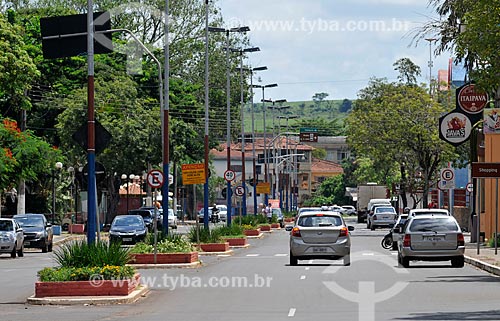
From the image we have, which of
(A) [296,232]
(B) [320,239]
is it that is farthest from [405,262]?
(A) [296,232]

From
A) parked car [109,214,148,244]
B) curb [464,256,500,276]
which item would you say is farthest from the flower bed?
curb [464,256,500,276]

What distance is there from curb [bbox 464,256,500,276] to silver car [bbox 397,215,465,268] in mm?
880

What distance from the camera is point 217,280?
28.1 metres

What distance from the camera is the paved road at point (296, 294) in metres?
19.4

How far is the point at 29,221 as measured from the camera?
48125 millimetres

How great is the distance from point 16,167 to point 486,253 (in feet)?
68.9

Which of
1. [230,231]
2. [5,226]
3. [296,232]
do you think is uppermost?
[296,232]

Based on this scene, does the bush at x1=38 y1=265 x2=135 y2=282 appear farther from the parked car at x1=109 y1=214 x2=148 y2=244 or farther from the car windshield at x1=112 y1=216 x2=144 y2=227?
the car windshield at x1=112 y1=216 x2=144 y2=227

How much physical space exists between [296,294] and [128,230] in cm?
2596

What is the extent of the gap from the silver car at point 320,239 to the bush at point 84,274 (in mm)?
11254

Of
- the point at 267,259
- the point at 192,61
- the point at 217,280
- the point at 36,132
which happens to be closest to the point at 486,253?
the point at 267,259

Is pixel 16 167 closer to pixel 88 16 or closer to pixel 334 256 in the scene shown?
pixel 334 256

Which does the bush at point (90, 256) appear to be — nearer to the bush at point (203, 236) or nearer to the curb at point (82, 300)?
the curb at point (82, 300)

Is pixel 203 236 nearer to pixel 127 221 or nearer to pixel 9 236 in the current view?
pixel 9 236
